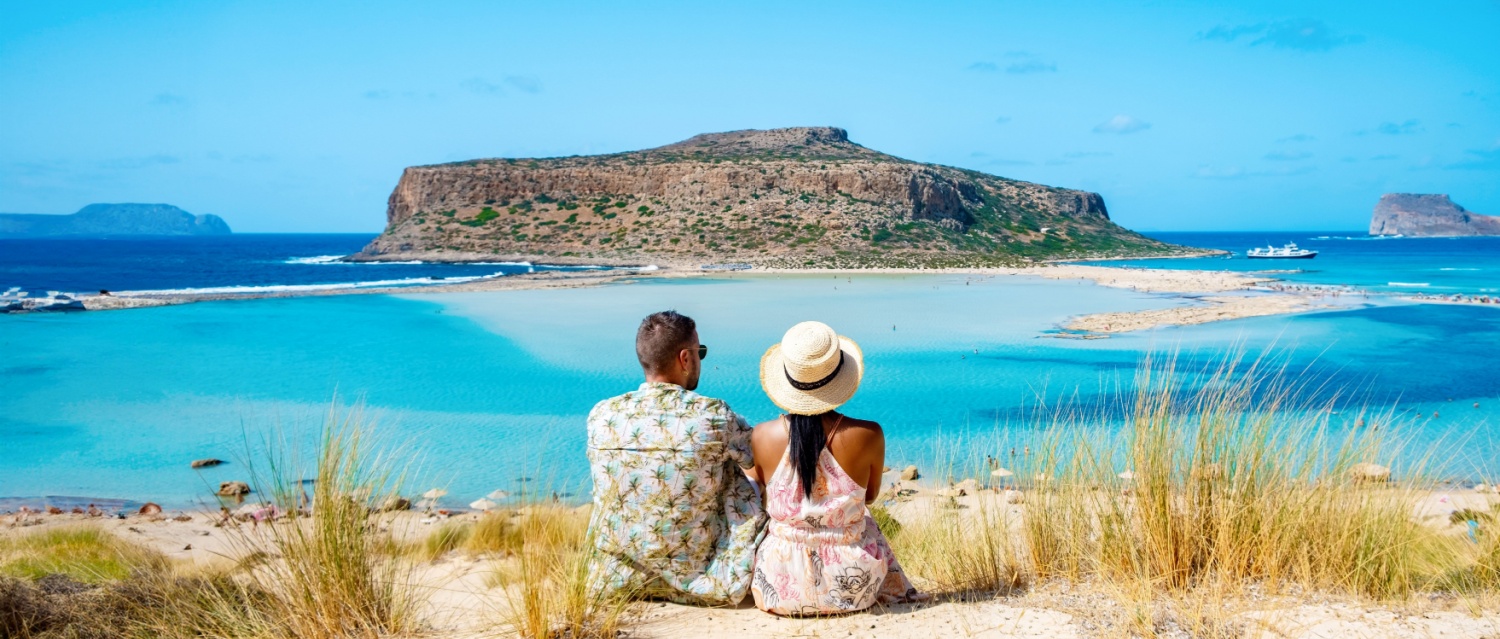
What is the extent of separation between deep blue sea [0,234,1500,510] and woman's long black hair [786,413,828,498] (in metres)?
1.84

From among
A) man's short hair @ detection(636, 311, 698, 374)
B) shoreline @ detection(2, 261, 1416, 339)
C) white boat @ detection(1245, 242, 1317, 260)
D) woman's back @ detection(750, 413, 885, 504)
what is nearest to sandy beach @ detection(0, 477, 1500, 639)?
woman's back @ detection(750, 413, 885, 504)

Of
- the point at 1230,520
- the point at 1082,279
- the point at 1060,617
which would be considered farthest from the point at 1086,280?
the point at 1060,617

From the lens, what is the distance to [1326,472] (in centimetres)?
388

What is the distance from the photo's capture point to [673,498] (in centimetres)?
362

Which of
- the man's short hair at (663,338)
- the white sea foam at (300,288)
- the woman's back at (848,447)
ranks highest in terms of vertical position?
the man's short hair at (663,338)

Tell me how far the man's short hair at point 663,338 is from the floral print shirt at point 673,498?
0.33 ft

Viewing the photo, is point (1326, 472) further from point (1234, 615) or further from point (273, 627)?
point (273, 627)

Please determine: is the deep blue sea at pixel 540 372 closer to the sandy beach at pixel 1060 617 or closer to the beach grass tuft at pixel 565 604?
the beach grass tuft at pixel 565 604

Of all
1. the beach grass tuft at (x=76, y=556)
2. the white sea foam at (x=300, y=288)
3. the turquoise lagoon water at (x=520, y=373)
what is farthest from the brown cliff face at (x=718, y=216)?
the beach grass tuft at (x=76, y=556)

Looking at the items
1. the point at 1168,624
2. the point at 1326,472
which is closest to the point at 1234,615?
the point at 1168,624

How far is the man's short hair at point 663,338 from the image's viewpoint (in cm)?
361

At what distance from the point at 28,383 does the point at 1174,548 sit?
57.6ft

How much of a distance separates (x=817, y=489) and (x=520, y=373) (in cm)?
1232

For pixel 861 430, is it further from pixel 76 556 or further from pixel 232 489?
pixel 232 489
